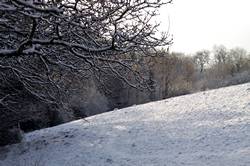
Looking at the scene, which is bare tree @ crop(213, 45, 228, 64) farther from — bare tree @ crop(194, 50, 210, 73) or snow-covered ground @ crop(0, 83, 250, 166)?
snow-covered ground @ crop(0, 83, 250, 166)

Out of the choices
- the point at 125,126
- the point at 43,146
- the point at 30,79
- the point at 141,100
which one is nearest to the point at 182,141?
Result: the point at 125,126

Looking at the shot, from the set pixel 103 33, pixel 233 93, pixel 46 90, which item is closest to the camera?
pixel 103 33

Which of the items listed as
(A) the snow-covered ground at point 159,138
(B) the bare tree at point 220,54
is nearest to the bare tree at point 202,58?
(B) the bare tree at point 220,54

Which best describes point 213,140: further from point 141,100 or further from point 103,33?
point 141,100

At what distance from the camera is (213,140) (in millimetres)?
12922

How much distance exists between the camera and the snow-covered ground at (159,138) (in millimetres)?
11945

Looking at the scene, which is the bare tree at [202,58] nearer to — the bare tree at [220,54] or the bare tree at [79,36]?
the bare tree at [220,54]

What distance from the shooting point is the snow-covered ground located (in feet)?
39.2

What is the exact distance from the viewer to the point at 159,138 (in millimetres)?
14320

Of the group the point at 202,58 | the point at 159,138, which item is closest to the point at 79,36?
the point at 159,138

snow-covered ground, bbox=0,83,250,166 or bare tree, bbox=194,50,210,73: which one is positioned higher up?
bare tree, bbox=194,50,210,73

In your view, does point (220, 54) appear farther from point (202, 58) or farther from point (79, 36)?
point (79, 36)

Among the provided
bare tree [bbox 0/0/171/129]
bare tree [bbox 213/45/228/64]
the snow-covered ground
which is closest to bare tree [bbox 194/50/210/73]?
bare tree [bbox 213/45/228/64]

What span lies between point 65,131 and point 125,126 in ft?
8.62
